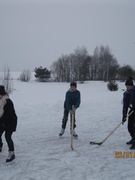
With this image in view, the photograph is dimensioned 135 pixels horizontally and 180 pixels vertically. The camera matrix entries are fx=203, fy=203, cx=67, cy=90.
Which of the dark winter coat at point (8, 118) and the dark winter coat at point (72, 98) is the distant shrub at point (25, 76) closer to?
the dark winter coat at point (72, 98)

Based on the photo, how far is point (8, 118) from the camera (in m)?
4.77

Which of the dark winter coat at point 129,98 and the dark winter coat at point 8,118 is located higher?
the dark winter coat at point 129,98

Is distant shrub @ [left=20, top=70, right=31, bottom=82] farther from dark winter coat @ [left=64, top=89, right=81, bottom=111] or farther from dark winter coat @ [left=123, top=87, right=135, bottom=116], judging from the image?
dark winter coat @ [left=123, top=87, right=135, bottom=116]

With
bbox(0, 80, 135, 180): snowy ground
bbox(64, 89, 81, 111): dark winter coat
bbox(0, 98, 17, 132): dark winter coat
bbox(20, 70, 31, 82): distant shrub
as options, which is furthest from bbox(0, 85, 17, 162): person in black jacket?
bbox(20, 70, 31, 82): distant shrub

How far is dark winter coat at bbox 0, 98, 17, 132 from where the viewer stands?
4711 millimetres

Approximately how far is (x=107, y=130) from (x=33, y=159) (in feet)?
12.1

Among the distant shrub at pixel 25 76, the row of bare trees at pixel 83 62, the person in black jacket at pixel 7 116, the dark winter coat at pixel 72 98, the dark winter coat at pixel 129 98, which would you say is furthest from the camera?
the row of bare trees at pixel 83 62

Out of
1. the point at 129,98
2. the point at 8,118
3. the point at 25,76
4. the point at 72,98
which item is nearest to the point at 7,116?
the point at 8,118

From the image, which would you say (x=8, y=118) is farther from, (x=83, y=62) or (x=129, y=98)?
(x=83, y=62)

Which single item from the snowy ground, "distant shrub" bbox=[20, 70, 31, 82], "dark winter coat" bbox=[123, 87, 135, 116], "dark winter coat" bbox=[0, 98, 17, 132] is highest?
"distant shrub" bbox=[20, 70, 31, 82]

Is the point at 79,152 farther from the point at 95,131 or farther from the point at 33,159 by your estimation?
the point at 95,131

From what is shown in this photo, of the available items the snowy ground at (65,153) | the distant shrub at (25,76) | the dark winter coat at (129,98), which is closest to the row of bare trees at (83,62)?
the distant shrub at (25,76)

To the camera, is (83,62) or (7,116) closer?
(7,116)

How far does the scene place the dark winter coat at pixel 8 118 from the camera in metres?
4.71
